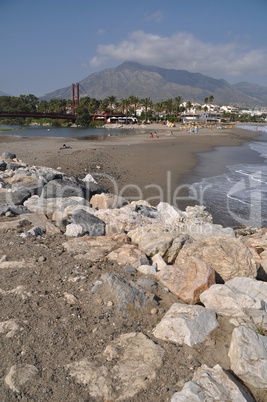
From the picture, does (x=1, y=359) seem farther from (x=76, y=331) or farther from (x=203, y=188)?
(x=203, y=188)

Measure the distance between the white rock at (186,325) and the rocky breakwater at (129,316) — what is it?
0.01m

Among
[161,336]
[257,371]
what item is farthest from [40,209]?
[257,371]

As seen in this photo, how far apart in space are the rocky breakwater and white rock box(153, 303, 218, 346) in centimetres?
1

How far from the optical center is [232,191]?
578 inches

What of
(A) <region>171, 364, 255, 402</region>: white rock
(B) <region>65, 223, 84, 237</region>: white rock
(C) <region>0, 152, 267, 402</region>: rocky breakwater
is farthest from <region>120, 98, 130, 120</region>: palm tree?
(A) <region>171, 364, 255, 402</region>: white rock

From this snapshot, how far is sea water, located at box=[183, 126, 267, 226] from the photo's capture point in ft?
36.1

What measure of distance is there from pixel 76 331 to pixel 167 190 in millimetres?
10890

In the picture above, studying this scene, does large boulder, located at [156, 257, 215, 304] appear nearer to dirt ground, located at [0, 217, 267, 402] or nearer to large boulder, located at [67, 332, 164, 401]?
dirt ground, located at [0, 217, 267, 402]

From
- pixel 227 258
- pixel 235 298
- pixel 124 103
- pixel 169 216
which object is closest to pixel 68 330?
A: pixel 235 298

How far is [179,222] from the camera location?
783 centimetres

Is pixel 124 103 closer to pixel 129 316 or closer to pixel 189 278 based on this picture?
pixel 189 278

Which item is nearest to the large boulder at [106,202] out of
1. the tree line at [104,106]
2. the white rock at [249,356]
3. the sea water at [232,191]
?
the sea water at [232,191]

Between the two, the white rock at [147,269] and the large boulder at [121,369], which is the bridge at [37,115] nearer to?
the white rock at [147,269]

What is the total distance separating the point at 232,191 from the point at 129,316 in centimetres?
1180
